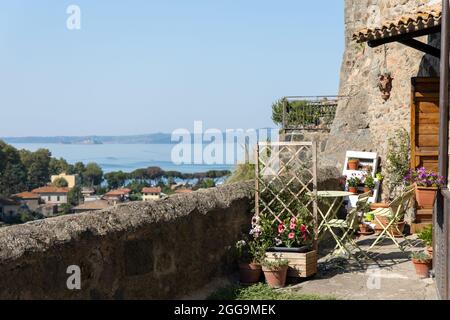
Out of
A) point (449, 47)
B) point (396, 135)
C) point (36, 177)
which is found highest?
point (449, 47)

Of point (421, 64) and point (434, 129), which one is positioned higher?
point (421, 64)

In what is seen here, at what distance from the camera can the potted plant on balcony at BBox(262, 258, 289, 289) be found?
6.41 m

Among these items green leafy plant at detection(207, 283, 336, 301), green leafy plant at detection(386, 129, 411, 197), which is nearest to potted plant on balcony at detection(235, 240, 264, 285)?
green leafy plant at detection(207, 283, 336, 301)

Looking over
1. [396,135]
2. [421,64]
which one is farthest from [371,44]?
[396,135]

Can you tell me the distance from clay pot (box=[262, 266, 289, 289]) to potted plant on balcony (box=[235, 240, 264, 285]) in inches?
5.6

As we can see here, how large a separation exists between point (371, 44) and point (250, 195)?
10.9 ft

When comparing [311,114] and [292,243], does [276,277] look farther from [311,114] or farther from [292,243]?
[311,114]

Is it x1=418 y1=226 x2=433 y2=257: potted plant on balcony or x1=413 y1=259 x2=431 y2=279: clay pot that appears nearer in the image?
x1=413 y1=259 x2=431 y2=279: clay pot

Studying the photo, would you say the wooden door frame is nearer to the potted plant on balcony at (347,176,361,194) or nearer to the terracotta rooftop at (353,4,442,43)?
the terracotta rooftop at (353,4,442,43)

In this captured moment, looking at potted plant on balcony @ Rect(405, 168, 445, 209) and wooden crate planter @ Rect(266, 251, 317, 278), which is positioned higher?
potted plant on balcony @ Rect(405, 168, 445, 209)

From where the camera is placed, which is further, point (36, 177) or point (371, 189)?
point (36, 177)
